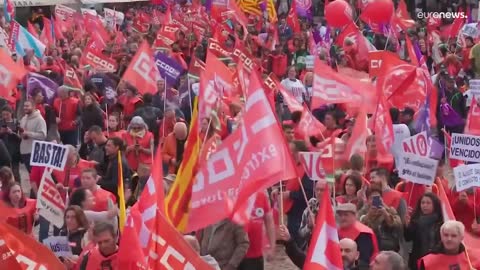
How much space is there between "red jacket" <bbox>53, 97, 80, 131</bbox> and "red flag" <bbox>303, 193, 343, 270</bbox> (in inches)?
338

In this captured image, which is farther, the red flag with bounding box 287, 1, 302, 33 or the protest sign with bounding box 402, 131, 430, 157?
the red flag with bounding box 287, 1, 302, 33

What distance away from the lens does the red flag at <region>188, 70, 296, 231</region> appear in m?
7.32

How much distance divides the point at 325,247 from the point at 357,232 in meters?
1.20

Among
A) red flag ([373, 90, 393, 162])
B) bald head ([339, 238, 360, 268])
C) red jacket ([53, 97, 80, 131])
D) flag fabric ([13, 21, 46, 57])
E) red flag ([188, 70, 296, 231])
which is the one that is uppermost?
red flag ([188, 70, 296, 231])

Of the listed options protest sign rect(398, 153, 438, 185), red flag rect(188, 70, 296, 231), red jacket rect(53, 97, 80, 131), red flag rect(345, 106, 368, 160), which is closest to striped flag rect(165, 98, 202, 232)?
red flag rect(188, 70, 296, 231)

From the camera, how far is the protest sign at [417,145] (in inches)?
404

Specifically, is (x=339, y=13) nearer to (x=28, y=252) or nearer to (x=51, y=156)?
(x=51, y=156)

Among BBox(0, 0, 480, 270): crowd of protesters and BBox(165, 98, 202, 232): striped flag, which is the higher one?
BBox(165, 98, 202, 232): striped flag

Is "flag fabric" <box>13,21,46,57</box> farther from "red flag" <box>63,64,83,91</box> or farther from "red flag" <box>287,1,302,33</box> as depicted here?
"red flag" <box>287,1,302,33</box>

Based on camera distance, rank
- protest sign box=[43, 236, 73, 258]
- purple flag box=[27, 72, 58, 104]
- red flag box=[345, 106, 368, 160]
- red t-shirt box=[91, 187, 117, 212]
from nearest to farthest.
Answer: protest sign box=[43, 236, 73, 258]
red t-shirt box=[91, 187, 117, 212]
red flag box=[345, 106, 368, 160]
purple flag box=[27, 72, 58, 104]

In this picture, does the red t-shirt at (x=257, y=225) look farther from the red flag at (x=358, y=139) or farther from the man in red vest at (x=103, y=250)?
the red flag at (x=358, y=139)

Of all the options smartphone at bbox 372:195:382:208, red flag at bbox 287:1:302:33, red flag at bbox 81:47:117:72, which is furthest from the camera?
red flag at bbox 287:1:302:33

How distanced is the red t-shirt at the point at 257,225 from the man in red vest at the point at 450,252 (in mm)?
1423

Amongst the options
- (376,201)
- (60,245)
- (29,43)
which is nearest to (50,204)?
(60,245)
